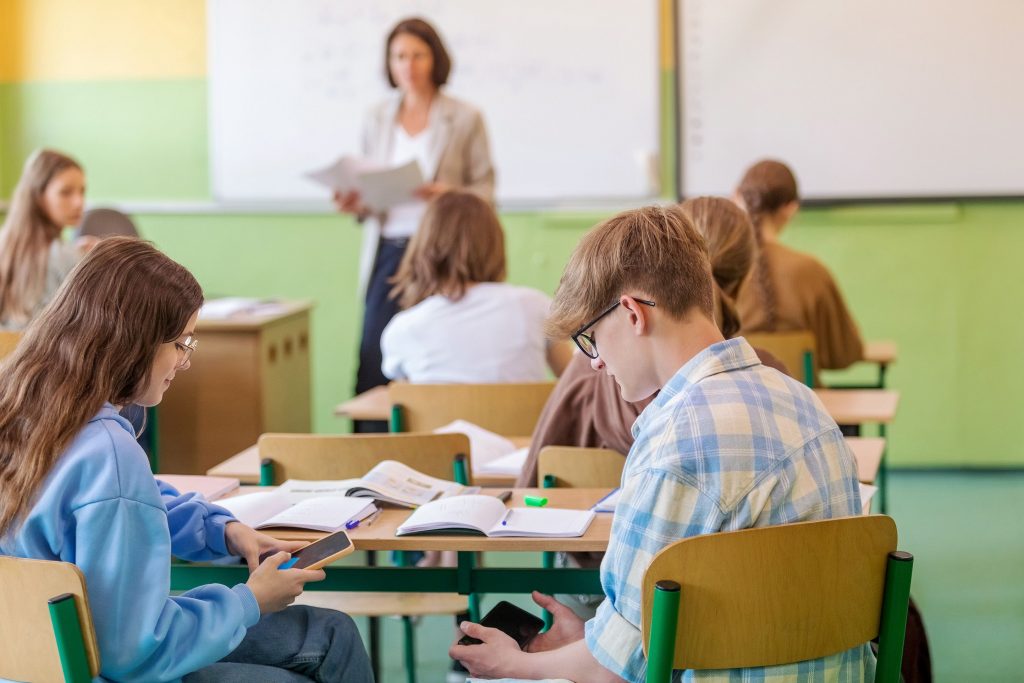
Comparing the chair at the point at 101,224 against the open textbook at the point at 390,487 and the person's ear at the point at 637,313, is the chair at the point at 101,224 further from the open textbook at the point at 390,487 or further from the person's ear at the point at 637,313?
the person's ear at the point at 637,313

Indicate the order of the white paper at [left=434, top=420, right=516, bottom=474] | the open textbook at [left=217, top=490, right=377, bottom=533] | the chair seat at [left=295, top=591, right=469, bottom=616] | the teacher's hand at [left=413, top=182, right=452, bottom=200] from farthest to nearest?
the teacher's hand at [left=413, top=182, right=452, bottom=200]
the white paper at [left=434, top=420, right=516, bottom=474]
the chair seat at [left=295, top=591, right=469, bottom=616]
the open textbook at [left=217, top=490, right=377, bottom=533]

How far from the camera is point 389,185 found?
13.8 ft

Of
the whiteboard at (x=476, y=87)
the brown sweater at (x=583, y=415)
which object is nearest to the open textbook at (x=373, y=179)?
the whiteboard at (x=476, y=87)

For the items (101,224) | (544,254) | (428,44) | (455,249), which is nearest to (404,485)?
(455,249)

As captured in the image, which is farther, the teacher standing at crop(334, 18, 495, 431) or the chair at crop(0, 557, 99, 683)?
the teacher standing at crop(334, 18, 495, 431)

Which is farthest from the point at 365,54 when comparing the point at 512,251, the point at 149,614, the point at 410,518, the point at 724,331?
the point at 149,614

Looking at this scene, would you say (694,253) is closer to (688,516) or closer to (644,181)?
(688,516)

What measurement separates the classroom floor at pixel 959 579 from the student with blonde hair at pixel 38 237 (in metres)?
1.48

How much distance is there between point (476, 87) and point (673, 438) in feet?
13.6

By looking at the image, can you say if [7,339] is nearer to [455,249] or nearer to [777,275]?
[455,249]

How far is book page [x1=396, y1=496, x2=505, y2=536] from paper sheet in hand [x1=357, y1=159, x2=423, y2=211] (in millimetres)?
2252

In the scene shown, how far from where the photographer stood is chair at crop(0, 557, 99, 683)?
142cm

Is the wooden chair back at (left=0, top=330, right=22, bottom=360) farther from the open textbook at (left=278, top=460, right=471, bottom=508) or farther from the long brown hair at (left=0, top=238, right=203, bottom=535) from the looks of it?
the long brown hair at (left=0, top=238, right=203, bottom=535)

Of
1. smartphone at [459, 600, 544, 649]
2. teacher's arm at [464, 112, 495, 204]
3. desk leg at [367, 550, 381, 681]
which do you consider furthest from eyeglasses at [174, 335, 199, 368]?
teacher's arm at [464, 112, 495, 204]
